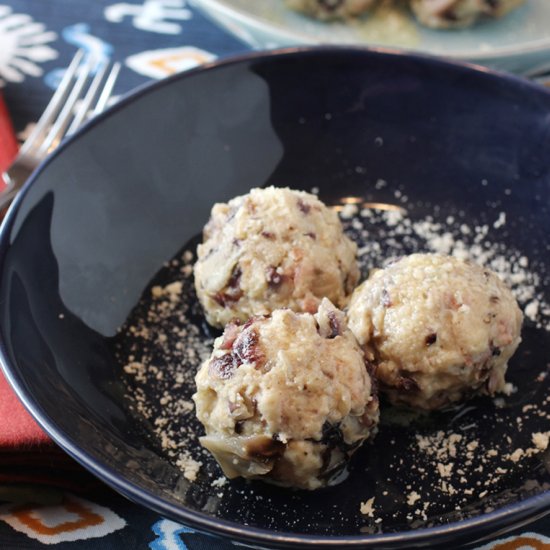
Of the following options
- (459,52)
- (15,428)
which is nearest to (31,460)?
(15,428)

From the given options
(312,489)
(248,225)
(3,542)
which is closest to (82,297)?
(248,225)

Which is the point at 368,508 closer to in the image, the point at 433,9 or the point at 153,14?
the point at 433,9

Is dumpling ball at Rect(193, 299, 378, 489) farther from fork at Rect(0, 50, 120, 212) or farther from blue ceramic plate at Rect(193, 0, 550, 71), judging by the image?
blue ceramic plate at Rect(193, 0, 550, 71)

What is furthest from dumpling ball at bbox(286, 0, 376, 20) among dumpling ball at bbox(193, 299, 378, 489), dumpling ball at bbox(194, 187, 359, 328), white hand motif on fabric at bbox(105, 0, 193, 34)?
dumpling ball at bbox(193, 299, 378, 489)

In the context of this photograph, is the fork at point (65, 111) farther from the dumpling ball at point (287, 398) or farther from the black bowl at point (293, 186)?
the dumpling ball at point (287, 398)

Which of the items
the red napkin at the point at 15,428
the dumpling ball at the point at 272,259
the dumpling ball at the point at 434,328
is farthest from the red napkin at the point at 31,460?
the dumpling ball at the point at 434,328
